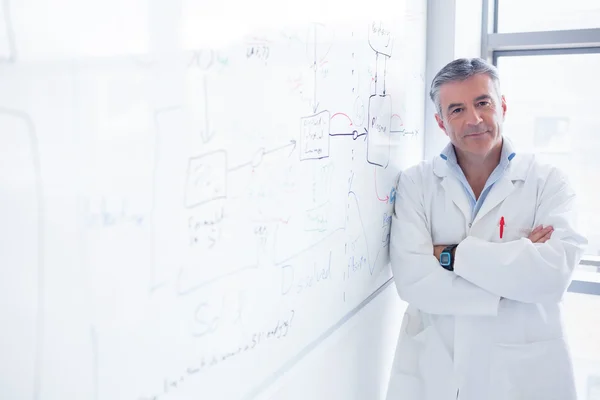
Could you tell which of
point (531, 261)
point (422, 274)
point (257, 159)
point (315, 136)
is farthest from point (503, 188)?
point (257, 159)

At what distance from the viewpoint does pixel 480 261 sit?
→ 5.40 ft

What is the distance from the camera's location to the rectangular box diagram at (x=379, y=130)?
160 cm

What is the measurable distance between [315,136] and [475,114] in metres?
0.76

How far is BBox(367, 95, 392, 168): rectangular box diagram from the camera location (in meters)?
1.60

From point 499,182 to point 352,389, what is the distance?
31.7 inches

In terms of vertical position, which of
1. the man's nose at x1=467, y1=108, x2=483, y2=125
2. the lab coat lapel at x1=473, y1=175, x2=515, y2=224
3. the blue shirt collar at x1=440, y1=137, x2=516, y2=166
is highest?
the man's nose at x1=467, y1=108, x2=483, y2=125

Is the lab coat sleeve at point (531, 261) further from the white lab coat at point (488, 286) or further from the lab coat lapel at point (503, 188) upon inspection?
the lab coat lapel at point (503, 188)

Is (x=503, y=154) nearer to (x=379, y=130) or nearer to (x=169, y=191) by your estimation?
(x=379, y=130)

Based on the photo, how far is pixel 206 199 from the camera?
879mm

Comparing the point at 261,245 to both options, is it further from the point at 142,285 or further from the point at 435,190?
the point at 435,190

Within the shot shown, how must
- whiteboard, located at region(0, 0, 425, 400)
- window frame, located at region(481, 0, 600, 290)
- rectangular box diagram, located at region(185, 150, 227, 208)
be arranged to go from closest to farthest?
whiteboard, located at region(0, 0, 425, 400), rectangular box diagram, located at region(185, 150, 227, 208), window frame, located at region(481, 0, 600, 290)

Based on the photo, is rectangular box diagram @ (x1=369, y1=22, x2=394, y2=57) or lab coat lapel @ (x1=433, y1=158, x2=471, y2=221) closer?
rectangular box diagram @ (x1=369, y1=22, x2=394, y2=57)

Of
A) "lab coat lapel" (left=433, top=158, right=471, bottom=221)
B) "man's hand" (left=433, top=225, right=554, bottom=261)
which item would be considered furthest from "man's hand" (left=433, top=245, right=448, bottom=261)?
"man's hand" (left=433, top=225, right=554, bottom=261)

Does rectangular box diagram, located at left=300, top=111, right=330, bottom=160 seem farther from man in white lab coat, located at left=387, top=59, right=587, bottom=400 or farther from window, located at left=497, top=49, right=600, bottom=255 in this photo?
window, located at left=497, top=49, right=600, bottom=255
